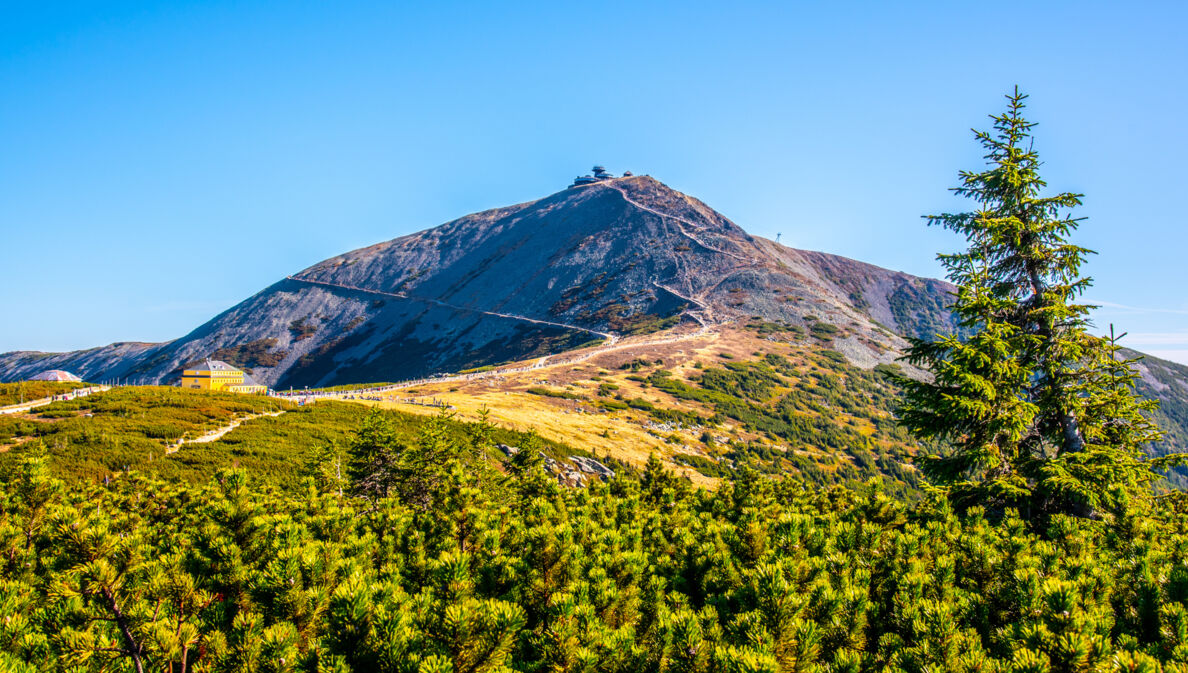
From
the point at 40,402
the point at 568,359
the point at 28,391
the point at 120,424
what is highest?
the point at 568,359

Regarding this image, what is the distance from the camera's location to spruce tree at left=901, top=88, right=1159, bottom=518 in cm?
1323

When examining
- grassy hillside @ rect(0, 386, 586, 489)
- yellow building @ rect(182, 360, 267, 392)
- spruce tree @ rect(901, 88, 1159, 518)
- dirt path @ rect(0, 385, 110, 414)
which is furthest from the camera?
yellow building @ rect(182, 360, 267, 392)

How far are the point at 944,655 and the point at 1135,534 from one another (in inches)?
319

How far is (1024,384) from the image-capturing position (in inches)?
569

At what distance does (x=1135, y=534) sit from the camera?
9547 millimetres

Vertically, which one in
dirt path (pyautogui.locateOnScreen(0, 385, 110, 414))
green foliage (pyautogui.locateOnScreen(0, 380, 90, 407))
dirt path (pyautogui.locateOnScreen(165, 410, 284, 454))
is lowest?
dirt path (pyautogui.locateOnScreen(165, 410, 284, 454))

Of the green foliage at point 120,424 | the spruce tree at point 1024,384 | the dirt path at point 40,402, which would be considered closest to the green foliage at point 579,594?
the spruce tree at point 1024,384

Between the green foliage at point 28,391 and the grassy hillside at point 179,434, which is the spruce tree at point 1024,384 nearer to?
the grassy hillside at point 179,434

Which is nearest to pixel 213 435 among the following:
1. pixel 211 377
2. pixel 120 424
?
pixel 120 424

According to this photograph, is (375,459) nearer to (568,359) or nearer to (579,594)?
(579,594)

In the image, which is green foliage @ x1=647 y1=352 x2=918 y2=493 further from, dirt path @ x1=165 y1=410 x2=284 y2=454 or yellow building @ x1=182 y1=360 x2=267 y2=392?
yellow building @ x1=182 y1=360 x2=267 y2=392

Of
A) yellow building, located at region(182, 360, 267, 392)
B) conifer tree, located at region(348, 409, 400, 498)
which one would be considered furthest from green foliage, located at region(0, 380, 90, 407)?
conifer tree, located at region(348, 409, 400, 498)

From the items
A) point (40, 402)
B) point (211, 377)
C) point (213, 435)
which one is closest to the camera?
point (213, 435)

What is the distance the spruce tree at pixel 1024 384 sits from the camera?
43.4ft
